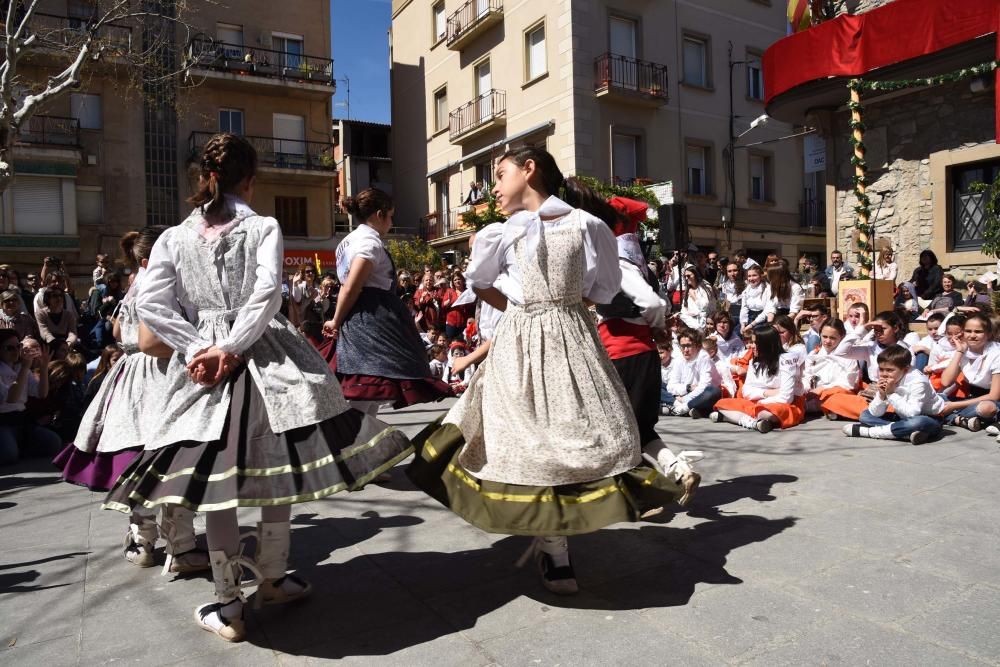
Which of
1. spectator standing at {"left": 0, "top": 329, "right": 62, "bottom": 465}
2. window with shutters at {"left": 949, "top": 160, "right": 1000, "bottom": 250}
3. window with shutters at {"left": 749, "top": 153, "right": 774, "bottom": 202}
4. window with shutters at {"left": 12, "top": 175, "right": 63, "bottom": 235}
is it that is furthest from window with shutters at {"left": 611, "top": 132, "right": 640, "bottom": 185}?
spectator standing at {"left": 0, "top": 329, "right": 62, "bottom": 465}

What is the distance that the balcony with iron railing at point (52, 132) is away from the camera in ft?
76.4

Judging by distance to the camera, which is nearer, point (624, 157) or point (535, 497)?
point (535, 497)

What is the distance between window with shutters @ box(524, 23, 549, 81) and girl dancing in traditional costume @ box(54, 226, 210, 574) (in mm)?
20042

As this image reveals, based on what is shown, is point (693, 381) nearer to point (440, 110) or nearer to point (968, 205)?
point (968, 205)

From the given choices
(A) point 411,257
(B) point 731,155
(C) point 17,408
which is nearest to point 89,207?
(A) point 411,257

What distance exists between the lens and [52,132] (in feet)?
77.5

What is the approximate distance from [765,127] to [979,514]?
24.3 metres

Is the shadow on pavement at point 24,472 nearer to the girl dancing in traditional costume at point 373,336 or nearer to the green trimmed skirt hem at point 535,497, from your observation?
the girl dancing in traditional costume at point 373,336

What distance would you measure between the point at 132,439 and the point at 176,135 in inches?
1009

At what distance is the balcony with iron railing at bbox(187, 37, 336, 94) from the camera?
85.7 ft

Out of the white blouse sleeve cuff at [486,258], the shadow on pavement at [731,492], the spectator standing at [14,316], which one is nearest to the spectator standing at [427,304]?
the spectator standing at [14,316]

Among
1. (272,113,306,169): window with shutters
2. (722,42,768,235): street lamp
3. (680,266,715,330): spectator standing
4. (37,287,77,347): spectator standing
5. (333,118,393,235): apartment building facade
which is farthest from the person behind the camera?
(333,118,393,235): apartment building facade

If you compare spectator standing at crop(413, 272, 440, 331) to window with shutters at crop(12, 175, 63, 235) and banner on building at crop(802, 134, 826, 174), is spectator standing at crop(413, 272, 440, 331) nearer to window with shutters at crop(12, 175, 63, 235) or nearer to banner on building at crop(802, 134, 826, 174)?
banner on building at crop(802, 134, 826, 174)

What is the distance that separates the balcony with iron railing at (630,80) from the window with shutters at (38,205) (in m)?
16.8
